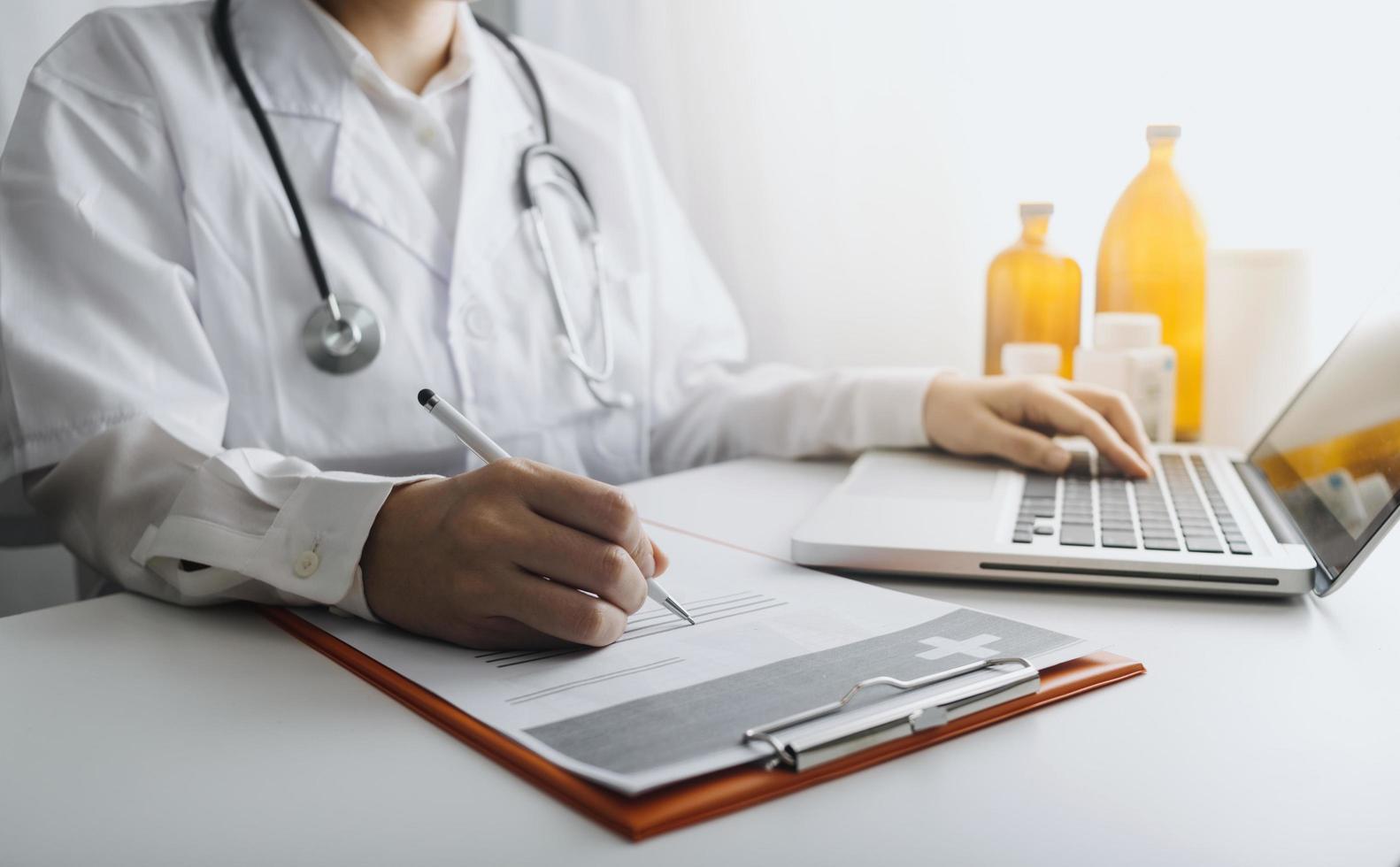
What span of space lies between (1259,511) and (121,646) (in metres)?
0.75

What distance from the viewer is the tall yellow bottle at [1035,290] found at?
1.15 m

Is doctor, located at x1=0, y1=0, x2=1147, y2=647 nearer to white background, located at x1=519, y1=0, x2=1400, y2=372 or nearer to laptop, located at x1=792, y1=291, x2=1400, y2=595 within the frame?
laptop, located at x1=792, y1=291, x2=1400, y2=595

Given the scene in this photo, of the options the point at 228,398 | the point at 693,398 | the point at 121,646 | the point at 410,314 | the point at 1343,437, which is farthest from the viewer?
the point at 693,398

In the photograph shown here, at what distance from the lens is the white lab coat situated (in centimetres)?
70

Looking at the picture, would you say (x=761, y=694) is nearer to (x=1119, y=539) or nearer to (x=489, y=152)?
(x=1119, y=539)

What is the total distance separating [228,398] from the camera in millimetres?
886

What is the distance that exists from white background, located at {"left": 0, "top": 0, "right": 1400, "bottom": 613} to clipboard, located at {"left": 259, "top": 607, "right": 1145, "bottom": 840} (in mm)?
715

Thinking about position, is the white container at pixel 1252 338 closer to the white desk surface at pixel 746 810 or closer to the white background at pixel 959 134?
the white background at pixel 959 134

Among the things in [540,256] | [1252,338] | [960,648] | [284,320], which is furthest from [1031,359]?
[284,320]

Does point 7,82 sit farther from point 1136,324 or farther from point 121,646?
point 1136,324

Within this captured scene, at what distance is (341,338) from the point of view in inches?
36.6

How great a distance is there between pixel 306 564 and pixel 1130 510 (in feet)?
1.84

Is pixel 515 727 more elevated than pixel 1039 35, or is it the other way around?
pixel 1039 35

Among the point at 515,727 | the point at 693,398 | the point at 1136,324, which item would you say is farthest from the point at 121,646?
the point at 1136,324
